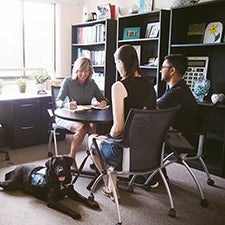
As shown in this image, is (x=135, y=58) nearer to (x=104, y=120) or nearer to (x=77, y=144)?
(x=104, y=120)

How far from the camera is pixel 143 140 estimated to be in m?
2.16

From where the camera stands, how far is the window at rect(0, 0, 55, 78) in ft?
15.0

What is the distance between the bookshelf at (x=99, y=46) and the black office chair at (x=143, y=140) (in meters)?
2.27

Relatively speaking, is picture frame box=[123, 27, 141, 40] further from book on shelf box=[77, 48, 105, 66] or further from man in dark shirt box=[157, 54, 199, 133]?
man in dark shirt box=[157, 54, 199, 133]

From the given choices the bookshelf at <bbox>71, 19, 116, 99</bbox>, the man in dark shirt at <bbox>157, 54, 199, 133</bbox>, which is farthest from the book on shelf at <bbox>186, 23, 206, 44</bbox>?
the bookshelf at <bbox>71, 19, 116, 99</bbox>

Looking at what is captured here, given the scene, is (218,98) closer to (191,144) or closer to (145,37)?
(191,144)

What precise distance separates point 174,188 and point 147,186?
0.90 ft

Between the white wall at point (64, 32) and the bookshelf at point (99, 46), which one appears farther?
the white wall at point (64, 32)

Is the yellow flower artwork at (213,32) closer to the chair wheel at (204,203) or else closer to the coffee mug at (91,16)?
the chair wheel at (204,203)

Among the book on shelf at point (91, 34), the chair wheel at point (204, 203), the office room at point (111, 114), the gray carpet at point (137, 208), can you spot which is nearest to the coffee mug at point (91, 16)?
the office room at point (111, 114)

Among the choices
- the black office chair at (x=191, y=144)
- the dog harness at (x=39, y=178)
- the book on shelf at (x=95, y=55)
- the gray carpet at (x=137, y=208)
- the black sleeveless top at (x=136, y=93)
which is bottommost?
the gray carpet at (x=137, y=208)

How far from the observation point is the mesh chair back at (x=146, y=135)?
203 cm

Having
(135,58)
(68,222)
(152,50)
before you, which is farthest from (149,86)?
(152,50)

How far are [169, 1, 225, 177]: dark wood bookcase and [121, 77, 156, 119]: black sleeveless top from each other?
1.21 meters
